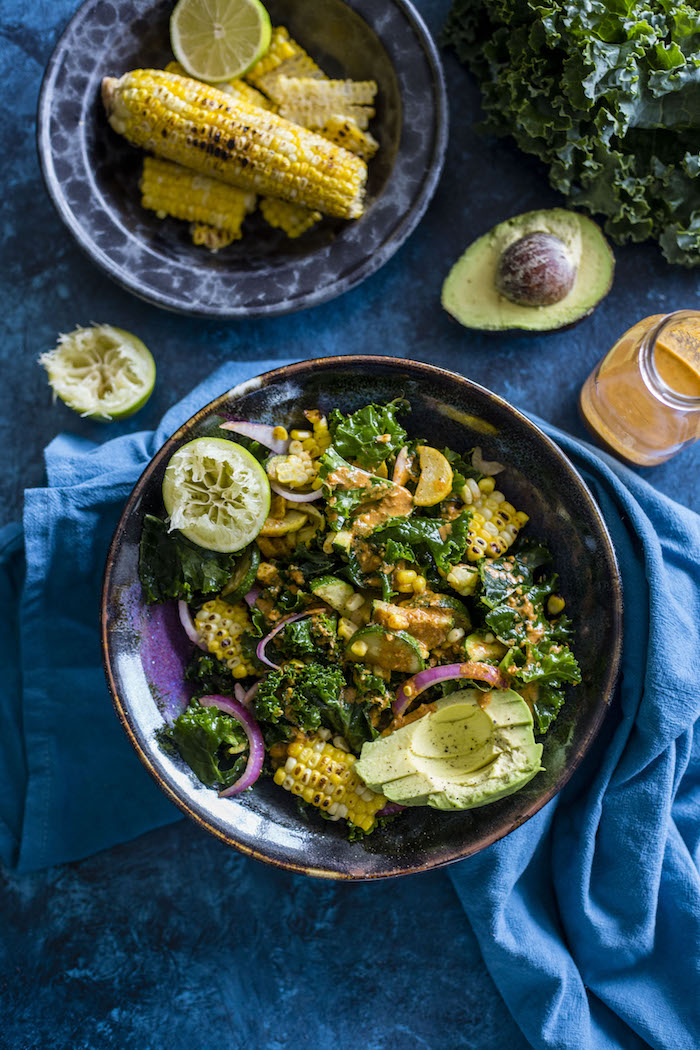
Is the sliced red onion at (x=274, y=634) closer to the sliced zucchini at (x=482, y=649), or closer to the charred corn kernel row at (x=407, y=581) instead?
the charred corn kernel row at (x=407, y=581)

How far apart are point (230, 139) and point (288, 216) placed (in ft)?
1.19

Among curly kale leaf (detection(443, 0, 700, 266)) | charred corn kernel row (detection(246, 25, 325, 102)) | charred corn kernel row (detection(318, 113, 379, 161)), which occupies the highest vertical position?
curly kale leaf (detection(443, 0, 700, 266))

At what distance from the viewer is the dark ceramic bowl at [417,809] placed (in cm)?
265

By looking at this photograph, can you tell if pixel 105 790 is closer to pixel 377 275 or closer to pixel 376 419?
pixel 376 419

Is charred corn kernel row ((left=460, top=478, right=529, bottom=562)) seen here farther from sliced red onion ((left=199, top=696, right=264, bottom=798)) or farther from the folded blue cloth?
sliced red onion ((left=199, top=696, right=264, bottom=798))

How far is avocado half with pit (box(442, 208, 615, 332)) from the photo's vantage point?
10.3 feet

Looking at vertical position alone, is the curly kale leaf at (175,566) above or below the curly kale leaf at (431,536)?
below

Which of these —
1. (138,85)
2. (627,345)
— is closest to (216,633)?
(627,345)

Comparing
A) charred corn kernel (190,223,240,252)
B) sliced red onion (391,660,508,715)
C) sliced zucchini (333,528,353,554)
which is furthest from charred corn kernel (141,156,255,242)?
sliced red onion (391,660,508,715)

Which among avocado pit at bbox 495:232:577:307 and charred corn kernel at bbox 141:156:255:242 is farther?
charred corn kernel at bbox 141:156:255:242

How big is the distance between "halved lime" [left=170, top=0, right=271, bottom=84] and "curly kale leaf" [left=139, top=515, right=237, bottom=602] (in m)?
1.87

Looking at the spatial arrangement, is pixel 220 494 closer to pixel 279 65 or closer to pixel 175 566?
pixel 175 566

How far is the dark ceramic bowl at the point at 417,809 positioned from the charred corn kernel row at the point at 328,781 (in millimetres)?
125

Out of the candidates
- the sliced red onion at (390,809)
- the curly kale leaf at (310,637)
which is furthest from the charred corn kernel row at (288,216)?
the sliced red onion at (390,809)
